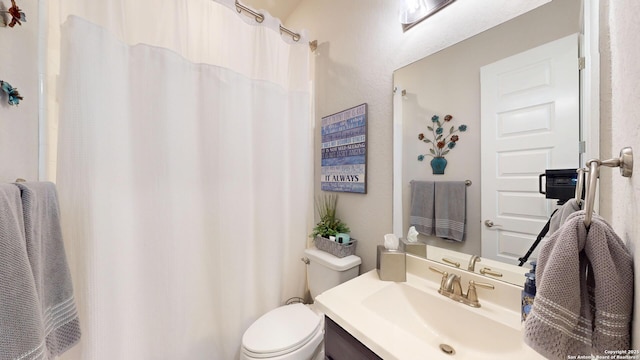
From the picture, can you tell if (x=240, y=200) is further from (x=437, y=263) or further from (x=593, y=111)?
(x=593, y=111)

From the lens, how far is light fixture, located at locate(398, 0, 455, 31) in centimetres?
95

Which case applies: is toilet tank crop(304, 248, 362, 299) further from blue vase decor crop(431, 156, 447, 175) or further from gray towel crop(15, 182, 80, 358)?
gray towel crop(15, 182, 80, 358)

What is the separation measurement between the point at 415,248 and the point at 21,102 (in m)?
1.59

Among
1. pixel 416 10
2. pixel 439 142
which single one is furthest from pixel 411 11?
pixel 439 142

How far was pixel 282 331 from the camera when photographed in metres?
1.02

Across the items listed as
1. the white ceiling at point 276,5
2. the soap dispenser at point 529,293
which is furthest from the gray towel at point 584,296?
the white ceiling at point 276,5

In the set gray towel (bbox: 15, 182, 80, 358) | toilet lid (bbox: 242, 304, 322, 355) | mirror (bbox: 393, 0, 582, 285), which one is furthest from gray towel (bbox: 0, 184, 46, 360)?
mirror (bbox: 393, 0, 582, 285)

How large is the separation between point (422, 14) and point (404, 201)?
34.4 inches

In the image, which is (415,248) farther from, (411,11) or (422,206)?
(411,11)

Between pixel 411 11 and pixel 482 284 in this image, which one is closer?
pixel 482 284

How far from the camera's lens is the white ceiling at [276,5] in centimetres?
160

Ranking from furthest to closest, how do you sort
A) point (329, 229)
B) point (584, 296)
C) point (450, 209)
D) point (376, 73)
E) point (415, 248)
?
point (329, 229) → point (376, 73) → point (415, 248) → point (450, 209) → point (584, 296)

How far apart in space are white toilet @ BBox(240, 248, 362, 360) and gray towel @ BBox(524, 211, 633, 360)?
2.83 feet

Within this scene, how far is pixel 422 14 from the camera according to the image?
0.99 m
